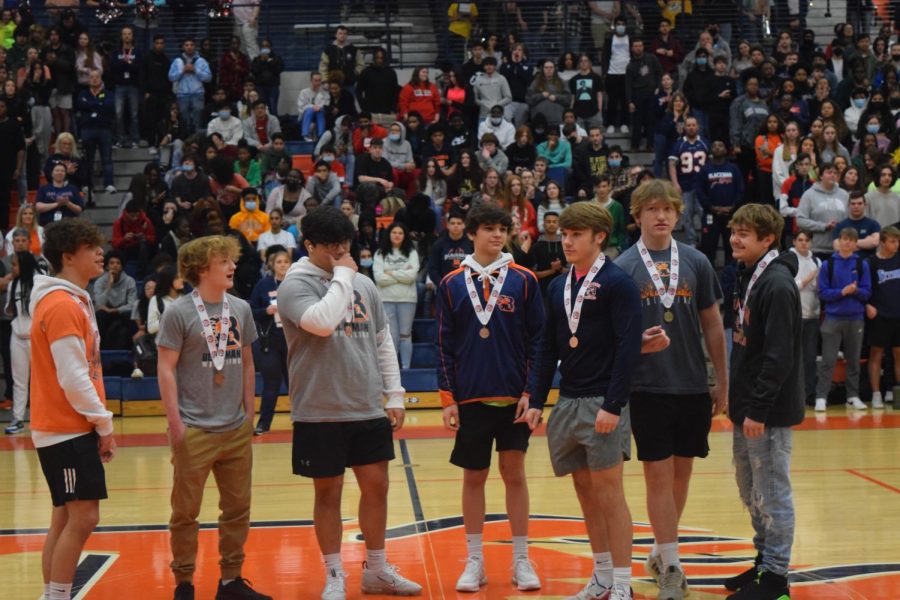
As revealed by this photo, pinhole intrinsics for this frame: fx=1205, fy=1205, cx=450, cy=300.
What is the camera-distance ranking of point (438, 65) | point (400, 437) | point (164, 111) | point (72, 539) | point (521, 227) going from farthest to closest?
point (438, 65) → point (164, 111) → point (521, 227) → point (400, 437) → point (72, 539)

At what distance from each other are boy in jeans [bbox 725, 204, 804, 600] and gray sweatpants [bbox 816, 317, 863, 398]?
25.5ft

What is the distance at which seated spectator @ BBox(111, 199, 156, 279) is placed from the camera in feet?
51.3

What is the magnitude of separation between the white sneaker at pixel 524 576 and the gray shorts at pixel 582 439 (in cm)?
64

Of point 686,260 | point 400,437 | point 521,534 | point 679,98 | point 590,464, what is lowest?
point 400,437

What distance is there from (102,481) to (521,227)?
10.0 meters

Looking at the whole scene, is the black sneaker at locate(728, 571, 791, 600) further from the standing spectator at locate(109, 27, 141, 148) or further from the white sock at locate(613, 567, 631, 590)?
the standing spectator at locate(109, 27, 141, 148)

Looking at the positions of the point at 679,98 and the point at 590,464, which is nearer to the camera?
the point at 590,464

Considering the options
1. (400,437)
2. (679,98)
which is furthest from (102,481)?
(679,98)

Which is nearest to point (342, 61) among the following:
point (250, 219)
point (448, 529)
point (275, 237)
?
point (250, 219)

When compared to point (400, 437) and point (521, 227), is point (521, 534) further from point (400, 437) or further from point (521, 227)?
point (521, 227)

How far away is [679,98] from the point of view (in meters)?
17.8

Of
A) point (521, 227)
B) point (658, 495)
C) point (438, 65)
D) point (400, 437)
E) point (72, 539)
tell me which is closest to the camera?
point (72, 539)

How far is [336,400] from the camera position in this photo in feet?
19.6

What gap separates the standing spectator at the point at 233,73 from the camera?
63.9ft
